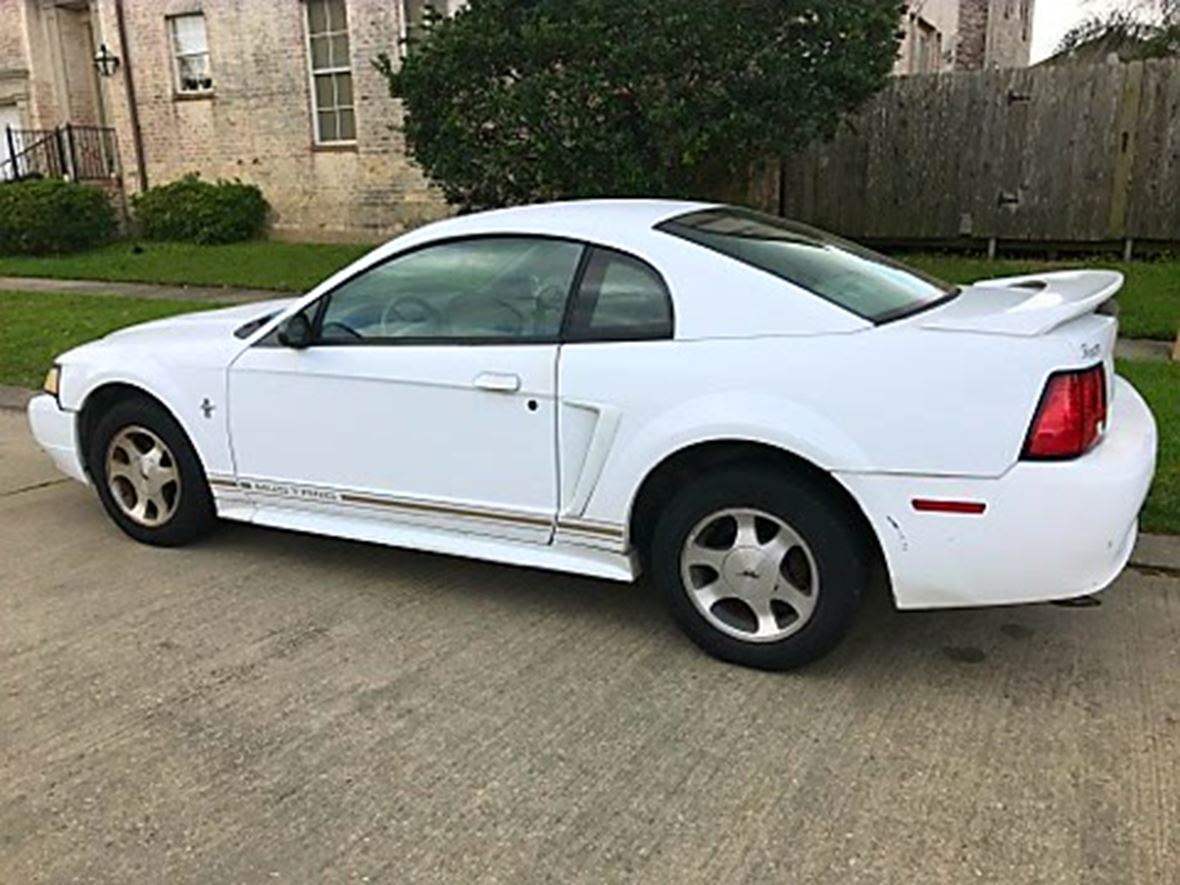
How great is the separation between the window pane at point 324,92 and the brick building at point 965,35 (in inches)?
360

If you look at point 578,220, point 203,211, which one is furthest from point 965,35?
point 578,220

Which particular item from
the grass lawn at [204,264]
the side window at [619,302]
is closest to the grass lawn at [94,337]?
the grass lawn at [204,264]

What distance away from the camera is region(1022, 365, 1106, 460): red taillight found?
9.75ft

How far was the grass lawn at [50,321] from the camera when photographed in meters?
8.37

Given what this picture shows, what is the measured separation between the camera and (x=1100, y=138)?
12.0m

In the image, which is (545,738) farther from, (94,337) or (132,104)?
(132,104)

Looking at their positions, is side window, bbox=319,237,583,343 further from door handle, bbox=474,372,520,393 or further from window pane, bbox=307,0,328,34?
window pane, bbox=307,0,328,34

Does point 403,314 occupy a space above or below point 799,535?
above

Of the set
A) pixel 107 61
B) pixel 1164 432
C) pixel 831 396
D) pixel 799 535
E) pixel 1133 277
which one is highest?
pixel 107 61

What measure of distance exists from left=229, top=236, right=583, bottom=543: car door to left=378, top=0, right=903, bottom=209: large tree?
20.0 ft

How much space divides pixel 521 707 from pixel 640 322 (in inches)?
52.6

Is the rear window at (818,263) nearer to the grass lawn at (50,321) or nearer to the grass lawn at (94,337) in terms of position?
the grass lawn at (94,337)

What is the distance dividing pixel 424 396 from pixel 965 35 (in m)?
20.9

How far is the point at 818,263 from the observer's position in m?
3.71
